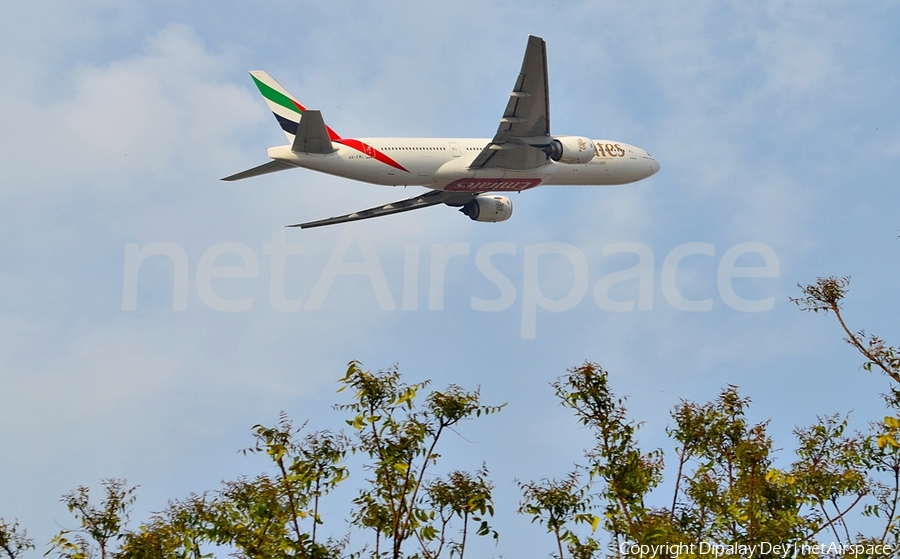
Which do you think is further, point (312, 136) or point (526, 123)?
point (526, 123)

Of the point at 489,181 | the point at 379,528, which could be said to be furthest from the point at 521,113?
the point at 379,528

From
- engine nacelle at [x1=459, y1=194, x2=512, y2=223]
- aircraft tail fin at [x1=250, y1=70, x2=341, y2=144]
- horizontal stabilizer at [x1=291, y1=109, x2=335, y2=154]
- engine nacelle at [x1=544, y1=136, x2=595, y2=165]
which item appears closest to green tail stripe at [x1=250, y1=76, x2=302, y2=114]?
aircraft tail fin at [x1=250, y1=70, x2=341, y2=144]

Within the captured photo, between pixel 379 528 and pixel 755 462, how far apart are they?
18.6 ft

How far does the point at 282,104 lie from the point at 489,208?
10306 millimetres

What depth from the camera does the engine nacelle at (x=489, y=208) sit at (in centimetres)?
4934

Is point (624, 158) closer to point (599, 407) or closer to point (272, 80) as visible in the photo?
point (272, 80)

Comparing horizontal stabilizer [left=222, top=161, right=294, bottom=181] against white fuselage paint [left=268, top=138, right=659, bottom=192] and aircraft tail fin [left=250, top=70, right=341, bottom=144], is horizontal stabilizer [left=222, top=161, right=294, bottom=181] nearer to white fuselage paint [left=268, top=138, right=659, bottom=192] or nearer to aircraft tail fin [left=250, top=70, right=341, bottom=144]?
white fuselage paint [left=268, top=138, right=659, bottom=192]

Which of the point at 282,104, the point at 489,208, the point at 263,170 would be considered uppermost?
the point at 282,104

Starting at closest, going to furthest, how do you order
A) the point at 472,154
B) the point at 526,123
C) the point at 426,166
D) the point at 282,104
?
the point at 526,123, the point at 426,166, the point at 472,154, the point at 282,104

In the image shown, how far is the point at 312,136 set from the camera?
1583 inches

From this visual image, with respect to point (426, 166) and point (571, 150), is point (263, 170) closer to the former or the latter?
point (426, 166)

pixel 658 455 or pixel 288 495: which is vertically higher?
pixel 658 455

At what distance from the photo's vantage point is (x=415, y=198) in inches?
1964

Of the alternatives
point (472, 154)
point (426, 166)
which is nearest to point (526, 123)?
point (472, 154)
